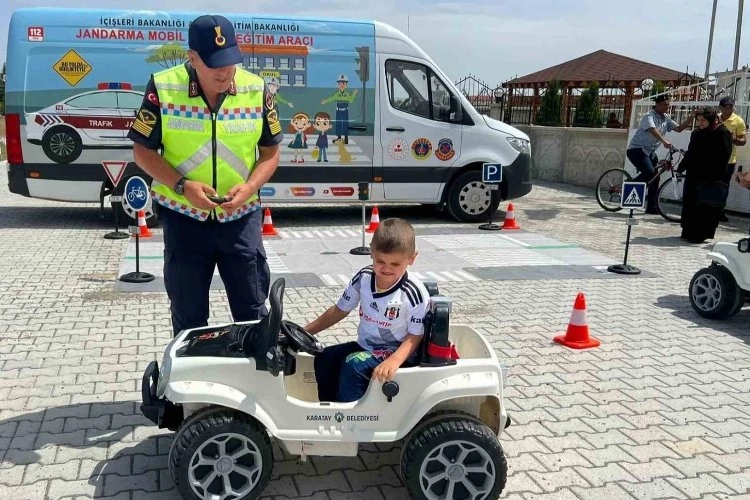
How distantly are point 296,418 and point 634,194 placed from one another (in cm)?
616

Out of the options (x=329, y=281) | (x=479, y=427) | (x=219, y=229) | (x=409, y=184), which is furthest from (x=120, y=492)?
(x=409, y=184)

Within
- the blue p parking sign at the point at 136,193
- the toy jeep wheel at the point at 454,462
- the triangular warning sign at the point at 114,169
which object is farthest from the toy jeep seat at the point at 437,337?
the triangular warning sign at the point at 114,169

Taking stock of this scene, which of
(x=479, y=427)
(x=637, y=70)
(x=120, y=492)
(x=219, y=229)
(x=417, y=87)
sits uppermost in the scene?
(x=637, y=70)

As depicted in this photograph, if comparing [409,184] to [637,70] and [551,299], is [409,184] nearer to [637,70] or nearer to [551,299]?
[551,299]

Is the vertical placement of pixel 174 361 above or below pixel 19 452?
above

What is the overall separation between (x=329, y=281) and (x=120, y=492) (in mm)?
4306

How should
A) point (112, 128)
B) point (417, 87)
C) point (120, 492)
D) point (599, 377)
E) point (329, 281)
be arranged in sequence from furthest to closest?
point (417, 87) → point (112, 128) → point (329, 281) → point (599, 377) → point (120, 492)

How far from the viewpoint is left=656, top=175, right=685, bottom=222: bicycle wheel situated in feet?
39.3

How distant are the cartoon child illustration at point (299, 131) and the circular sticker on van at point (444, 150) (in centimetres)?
195

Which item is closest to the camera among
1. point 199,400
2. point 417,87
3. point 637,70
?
point 199,400

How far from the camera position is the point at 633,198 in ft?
26.8

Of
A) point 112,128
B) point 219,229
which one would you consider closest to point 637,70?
point 112,128

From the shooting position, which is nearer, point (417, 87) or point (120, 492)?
point (120, 492)

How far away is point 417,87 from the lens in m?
10.8
